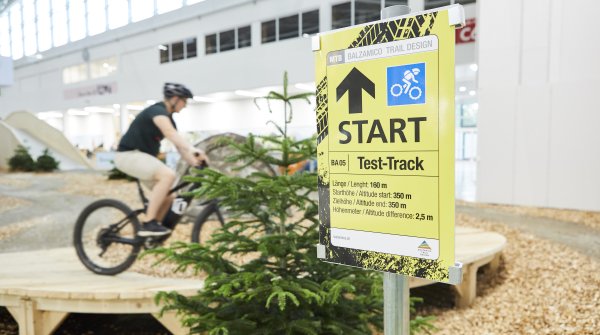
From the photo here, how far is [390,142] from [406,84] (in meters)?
0.13

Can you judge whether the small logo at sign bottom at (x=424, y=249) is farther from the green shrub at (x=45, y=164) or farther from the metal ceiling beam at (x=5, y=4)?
the metal ceiling beam at (x=5, y=4)

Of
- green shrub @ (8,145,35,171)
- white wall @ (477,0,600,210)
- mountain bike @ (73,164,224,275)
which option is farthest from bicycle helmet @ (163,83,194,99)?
green shrub @ (8,145,35,171)

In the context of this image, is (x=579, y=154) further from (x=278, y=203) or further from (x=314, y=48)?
(x=314, y=48)

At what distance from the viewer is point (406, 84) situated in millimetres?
1065

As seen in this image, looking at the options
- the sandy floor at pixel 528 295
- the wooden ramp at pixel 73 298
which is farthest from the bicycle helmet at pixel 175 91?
the sandy floor at pixel 528 295

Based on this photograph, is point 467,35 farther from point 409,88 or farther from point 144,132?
point 409,88

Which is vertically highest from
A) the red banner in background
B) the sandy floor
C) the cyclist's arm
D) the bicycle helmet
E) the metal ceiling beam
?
the metal ceiling beam

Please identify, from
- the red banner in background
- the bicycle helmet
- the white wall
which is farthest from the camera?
the red banner in background

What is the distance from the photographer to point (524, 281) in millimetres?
3531

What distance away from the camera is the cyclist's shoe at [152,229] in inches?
123

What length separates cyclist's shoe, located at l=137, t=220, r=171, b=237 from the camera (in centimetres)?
312

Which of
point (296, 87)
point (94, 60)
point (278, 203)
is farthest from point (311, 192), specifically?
point (94, 60)

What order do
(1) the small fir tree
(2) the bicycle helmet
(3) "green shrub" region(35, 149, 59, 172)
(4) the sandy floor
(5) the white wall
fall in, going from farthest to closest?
(3) "green shrub" region(35, 149, 59, 172), (5) the white wall, (2) the bicycle helmet, (4) the sandy floor, (1) the small fir tree

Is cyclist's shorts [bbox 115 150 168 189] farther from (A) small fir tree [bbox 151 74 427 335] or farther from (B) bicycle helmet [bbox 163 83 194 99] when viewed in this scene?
(A) small fir tree [bbox 151 74 427 335]
